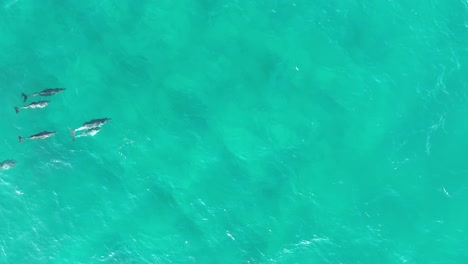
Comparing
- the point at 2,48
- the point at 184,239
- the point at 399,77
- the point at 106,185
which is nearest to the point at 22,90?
the point at 2,48

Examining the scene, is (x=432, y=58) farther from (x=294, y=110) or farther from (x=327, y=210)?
(x=327, y=210)

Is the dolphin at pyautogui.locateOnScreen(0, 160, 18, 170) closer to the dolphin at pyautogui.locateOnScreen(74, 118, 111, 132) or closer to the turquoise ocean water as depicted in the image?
the turquoise ocean water

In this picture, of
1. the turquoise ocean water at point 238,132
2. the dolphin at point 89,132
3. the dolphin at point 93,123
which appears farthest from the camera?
the dolphin at point 89,132

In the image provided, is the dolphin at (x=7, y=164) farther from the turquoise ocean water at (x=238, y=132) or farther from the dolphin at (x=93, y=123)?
the dolphin at (x=93, y=123)

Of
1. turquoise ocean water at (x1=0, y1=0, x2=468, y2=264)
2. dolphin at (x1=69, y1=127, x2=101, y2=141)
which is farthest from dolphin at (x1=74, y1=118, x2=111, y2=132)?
turquoise ocean water at (x1=0, y1=0, x2=468, y2=264)

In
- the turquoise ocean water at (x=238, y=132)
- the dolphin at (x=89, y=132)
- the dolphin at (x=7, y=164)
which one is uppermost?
the turquoise ocean water at (x=238, y=132)

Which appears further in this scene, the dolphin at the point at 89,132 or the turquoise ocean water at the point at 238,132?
the dolphin at the point at 89,132

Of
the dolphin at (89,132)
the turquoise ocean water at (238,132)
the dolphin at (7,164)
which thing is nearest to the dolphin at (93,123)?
the dolphin at (89,132)

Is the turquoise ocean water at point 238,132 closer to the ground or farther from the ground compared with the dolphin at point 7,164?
farther from the ground

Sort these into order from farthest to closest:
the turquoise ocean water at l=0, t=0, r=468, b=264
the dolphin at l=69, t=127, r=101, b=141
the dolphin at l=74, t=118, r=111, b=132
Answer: the dolphin at l=69, t=127, r=101, b=141 → the dolphin at l=74, t=118, r=111, b=132 → the turquoise ocean water at l=0, t=0, r=468, b=264

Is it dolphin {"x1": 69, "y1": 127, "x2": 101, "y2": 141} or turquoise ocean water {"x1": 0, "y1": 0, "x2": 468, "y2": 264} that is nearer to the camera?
turquoise ocean water {"x1": 0, "y1": 0, "x2": 468, "y2": 264}
